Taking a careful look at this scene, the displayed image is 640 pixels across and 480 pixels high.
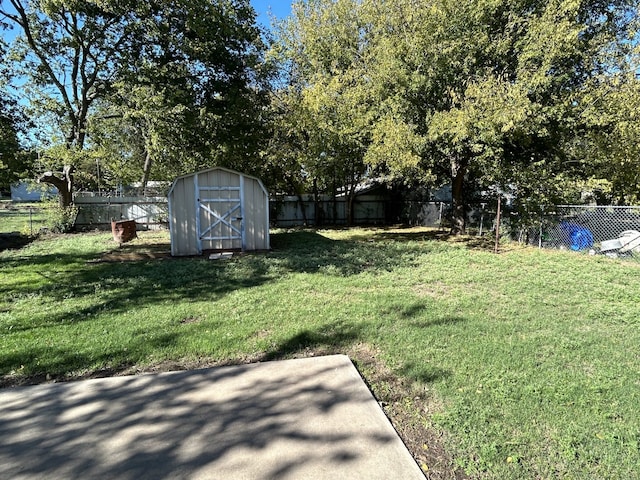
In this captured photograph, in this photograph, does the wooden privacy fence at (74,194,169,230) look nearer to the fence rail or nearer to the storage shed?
the fence rail

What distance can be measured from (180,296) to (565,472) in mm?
5031

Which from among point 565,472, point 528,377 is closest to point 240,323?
point 528,377

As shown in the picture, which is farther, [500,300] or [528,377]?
[500,300]

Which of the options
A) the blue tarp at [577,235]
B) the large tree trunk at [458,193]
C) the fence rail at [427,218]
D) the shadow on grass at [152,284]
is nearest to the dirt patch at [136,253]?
the shadow on grass at [152,284]

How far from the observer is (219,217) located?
9.76m

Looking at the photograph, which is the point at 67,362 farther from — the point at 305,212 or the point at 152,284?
the point at 305,212

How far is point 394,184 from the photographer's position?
18.7 metres

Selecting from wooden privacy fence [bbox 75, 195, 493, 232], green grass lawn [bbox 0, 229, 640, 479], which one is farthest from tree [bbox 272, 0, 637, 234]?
green grass lawn [bbox 0, 229, 640, 479]

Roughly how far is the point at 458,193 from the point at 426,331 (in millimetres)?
9750

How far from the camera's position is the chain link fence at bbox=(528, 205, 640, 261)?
8492 mm

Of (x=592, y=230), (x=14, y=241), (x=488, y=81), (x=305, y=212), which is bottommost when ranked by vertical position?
(x=14, y=241)

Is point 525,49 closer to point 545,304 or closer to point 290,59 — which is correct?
point 545,304

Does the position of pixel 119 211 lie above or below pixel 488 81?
below

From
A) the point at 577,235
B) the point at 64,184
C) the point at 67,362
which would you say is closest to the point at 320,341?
the point at 67,362
